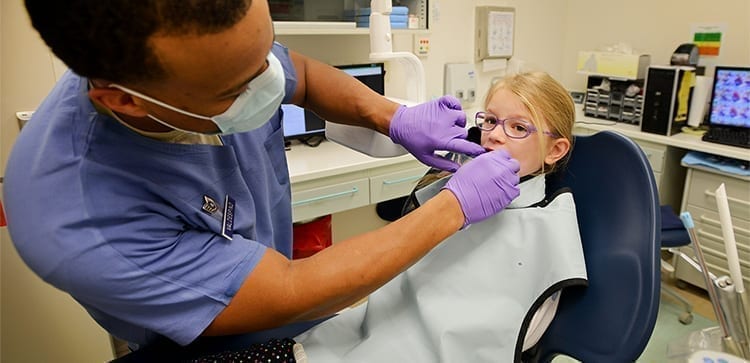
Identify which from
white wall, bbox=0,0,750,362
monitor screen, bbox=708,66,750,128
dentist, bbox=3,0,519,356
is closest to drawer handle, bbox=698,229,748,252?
monitor screen, bbox=708,66,750,128

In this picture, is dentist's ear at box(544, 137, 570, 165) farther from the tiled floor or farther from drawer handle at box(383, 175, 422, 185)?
the tiled floor

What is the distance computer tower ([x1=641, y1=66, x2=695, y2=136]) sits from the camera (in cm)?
247

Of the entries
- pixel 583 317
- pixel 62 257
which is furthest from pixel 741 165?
→ pixel 62 257

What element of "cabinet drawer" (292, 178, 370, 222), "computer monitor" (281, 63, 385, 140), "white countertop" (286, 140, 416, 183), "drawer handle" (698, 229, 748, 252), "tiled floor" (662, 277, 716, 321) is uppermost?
"computer monitor" (281, 63, 385, 140)

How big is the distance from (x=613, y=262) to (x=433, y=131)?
0.48 m

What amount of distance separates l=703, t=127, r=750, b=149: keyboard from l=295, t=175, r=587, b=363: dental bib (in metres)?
1.70

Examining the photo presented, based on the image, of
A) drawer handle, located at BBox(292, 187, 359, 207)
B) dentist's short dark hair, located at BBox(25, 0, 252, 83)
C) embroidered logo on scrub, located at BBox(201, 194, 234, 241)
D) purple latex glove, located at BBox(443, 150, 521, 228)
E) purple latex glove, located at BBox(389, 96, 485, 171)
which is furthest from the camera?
drawer handle, located at BBox(292, 187, 359, 207)

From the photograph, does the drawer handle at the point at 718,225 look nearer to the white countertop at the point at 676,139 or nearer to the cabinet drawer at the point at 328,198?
the white countertop at the point at 676,139

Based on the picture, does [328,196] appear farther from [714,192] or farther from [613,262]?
[714,192]

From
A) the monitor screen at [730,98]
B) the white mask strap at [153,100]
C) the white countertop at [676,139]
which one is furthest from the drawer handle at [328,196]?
the monitor screen at [730,98]

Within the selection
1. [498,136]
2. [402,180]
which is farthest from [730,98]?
[498,136]

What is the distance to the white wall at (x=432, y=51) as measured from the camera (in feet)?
5.36

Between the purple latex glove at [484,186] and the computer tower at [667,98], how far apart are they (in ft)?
6.36

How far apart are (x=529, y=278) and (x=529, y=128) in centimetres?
39
